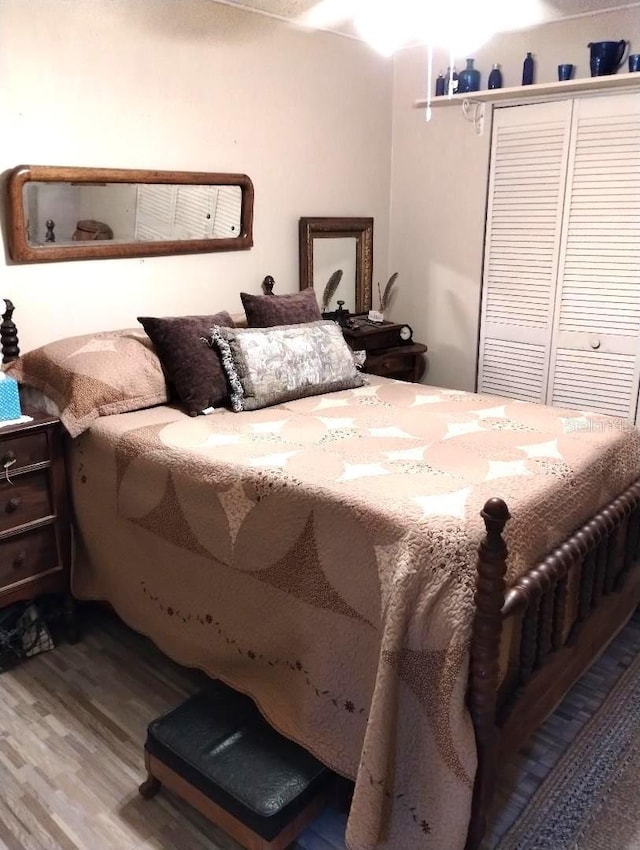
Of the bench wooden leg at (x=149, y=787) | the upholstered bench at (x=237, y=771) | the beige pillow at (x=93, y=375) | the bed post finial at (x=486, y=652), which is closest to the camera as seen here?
the bed post finial at (x=486, y=652)

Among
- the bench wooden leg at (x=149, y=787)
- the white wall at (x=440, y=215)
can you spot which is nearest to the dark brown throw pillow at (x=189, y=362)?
the bench wooden leg at (x=149, y=787)

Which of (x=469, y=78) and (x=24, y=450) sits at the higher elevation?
(x=469, y=78)

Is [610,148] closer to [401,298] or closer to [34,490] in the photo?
[401,298]

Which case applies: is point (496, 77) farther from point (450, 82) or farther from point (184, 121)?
point (184, 121)

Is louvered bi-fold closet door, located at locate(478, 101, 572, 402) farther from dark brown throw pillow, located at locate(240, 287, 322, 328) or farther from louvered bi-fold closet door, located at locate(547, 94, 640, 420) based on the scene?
dark brown throw pillow, located at locate(240, 287, 322, 328)

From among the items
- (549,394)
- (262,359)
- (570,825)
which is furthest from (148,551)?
(549,394)

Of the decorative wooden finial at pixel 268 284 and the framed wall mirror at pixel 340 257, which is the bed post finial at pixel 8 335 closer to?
the decorative wooden finial at pixel 268 284

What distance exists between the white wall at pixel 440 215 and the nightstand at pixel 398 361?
22cm

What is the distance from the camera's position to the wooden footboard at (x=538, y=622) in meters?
1.47

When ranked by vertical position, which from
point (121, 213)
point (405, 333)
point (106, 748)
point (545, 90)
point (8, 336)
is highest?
point (545, 90)

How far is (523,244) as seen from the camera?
12.0 ft

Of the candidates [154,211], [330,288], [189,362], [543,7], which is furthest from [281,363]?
[543,7]

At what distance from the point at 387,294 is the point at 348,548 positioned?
2.57m

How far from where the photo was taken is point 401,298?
422cm
